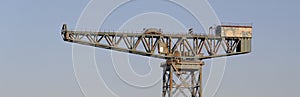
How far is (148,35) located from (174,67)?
5.67 metres

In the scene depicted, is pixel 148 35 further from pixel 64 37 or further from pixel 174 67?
pixel 64 37

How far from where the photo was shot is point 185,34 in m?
76.5

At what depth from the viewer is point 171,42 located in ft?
249

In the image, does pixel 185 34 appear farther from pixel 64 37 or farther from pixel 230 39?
pixel 64 37

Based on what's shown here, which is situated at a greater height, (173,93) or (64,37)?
(64,37)

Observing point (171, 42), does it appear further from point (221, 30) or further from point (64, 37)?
point (64, 37)

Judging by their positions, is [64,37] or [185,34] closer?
[64,37]

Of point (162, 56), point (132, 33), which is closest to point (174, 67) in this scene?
point (162, 56)

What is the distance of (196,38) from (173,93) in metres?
7.43

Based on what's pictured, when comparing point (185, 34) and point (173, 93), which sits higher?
point (185, 34)

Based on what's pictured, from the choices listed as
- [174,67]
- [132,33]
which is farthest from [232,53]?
[132,33]

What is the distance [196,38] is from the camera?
76.9 m

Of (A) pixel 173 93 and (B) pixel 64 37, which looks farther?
(A) pixel 173 93

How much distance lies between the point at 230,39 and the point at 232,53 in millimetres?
2160
